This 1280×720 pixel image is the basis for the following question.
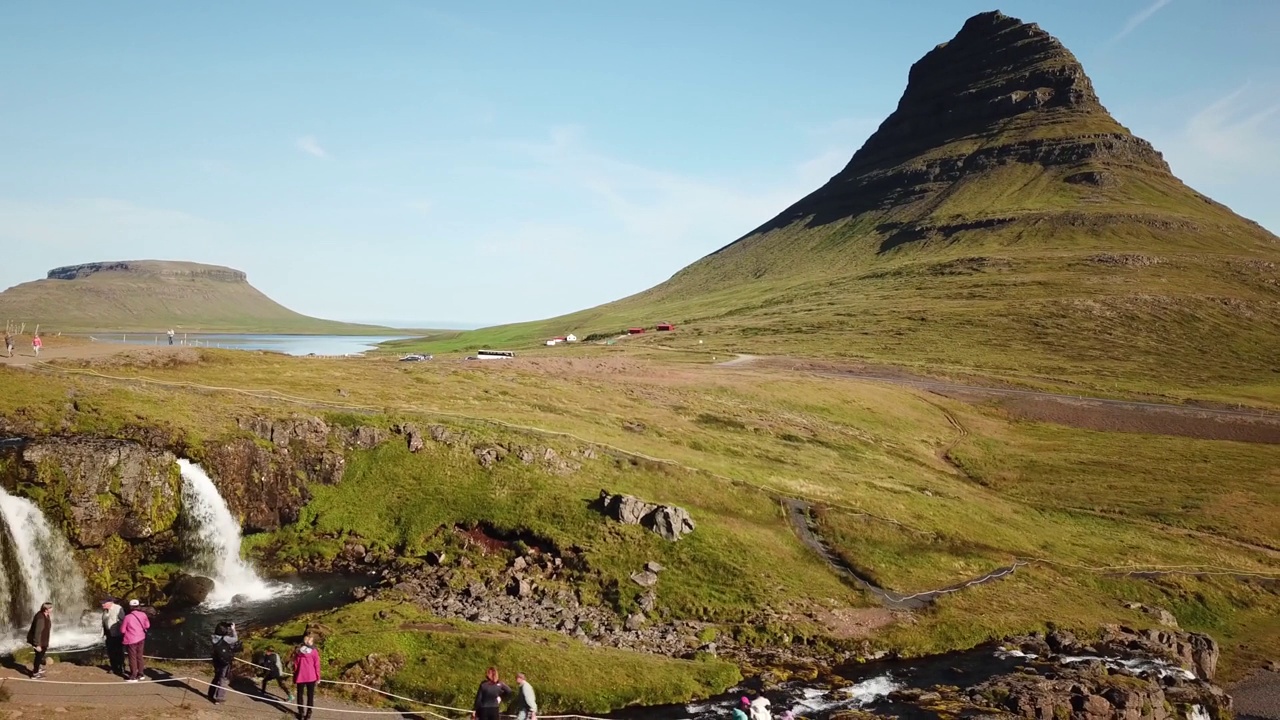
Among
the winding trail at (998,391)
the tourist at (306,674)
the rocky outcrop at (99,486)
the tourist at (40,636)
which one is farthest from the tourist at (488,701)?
the winding trail at (998,391)

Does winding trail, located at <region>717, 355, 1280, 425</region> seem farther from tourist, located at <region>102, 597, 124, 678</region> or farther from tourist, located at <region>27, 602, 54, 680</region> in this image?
tourist, located at <region>27, 602, 54, 680</region>

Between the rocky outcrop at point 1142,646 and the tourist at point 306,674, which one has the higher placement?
the tourist at point 306,674

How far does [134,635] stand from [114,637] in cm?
146

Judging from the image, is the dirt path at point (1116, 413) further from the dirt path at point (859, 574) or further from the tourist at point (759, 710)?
the tourist at point (759, 710)

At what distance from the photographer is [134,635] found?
28.4 m

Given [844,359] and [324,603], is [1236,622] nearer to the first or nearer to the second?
[324,603]

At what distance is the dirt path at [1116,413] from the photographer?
103188mm

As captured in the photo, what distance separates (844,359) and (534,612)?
120m

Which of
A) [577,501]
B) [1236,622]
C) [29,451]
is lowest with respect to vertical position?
[1236,622]

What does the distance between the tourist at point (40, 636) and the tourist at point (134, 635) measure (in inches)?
94.3

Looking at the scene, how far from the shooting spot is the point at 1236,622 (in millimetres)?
51812

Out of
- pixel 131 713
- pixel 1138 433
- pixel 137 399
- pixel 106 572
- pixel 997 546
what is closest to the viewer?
pixel 131 713

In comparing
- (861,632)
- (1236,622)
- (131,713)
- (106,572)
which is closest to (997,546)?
(1236,622)

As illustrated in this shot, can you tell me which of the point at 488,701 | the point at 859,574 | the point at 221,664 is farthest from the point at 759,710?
the point at 859,574
